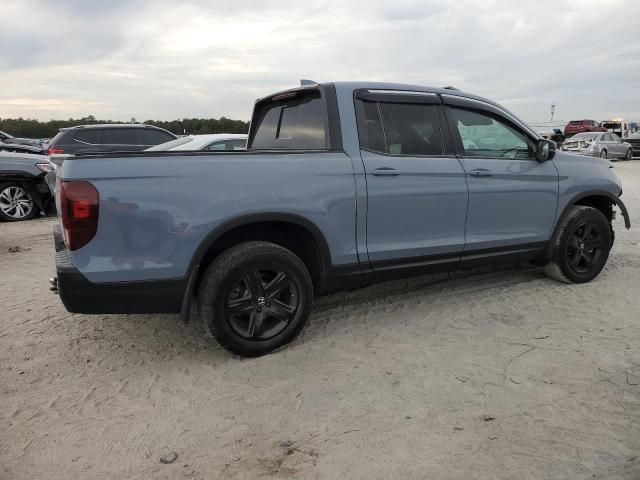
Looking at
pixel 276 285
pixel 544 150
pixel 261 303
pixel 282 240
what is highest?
pixel 544 150

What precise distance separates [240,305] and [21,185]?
7503 mm

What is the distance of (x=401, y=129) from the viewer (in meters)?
3.89

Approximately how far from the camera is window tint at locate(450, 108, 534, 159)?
4.21m

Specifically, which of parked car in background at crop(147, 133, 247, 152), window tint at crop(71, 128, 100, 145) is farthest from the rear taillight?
window tint at crop(71, 128, 100, 145)

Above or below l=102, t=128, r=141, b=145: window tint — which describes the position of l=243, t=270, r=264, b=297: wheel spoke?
below

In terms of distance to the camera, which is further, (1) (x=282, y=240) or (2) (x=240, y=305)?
(1) (x=282, y=240)

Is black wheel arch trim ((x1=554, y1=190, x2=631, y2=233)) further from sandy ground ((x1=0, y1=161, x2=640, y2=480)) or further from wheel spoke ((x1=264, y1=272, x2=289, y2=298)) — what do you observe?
wheel spoke ((x1=264, y1=272, x2=289, y2=298))

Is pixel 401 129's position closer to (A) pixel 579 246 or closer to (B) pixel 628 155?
(A) pixel 579 246

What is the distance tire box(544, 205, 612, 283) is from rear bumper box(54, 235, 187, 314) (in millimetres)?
3468

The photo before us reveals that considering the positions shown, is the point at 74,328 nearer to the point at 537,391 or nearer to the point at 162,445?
the point at 162,445

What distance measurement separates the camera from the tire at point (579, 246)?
185 inches

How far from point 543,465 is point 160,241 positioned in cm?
233

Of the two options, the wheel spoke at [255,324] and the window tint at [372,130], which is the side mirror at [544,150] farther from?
the wheel spoke at [255,324]

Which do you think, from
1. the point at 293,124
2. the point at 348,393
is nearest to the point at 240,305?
the point at 348,393
